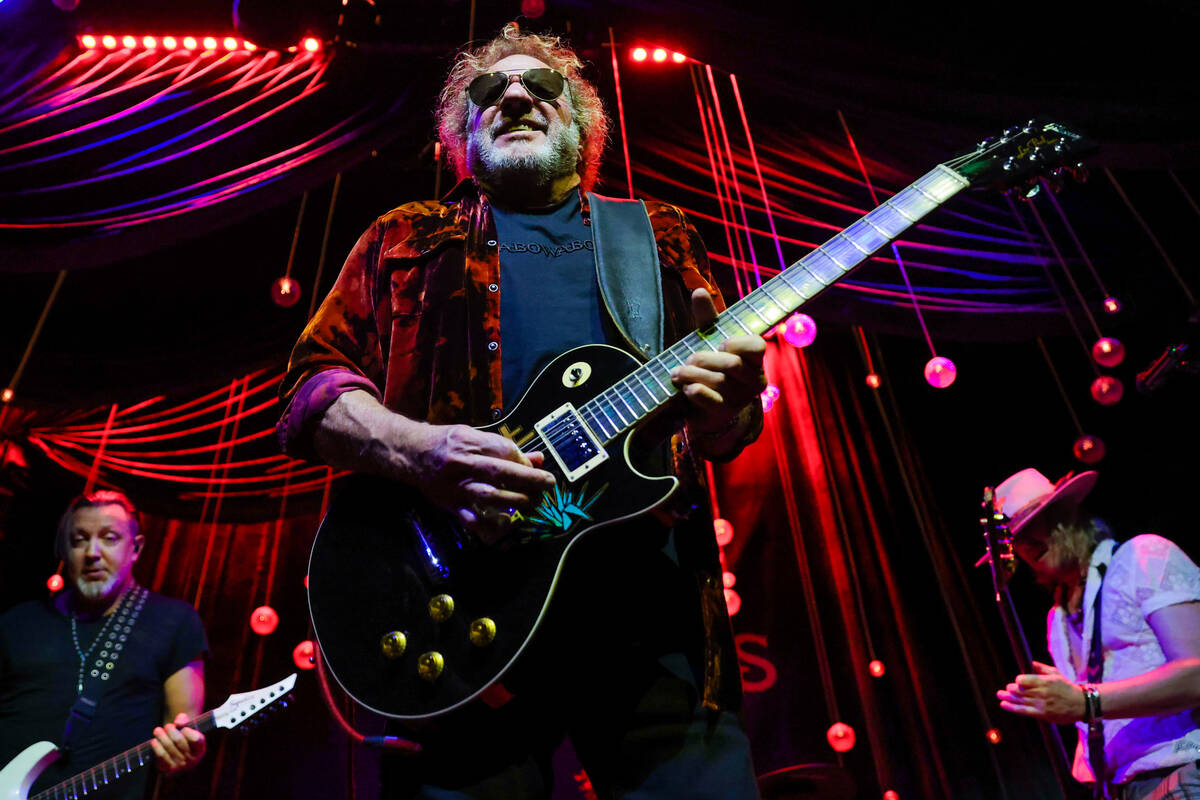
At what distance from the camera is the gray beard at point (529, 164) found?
1.97 m

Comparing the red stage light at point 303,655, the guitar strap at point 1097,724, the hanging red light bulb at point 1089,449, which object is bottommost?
the guitar strap at point 1097,724

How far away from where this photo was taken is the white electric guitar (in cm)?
350

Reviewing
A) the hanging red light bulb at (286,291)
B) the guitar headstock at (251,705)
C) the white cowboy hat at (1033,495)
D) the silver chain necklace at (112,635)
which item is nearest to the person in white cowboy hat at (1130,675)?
the white cowboy hat at (1033,495)

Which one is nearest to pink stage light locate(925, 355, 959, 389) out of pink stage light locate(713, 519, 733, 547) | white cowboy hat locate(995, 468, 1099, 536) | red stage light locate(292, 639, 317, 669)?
white cowboy hat locate(995, 468, 1099, 536)

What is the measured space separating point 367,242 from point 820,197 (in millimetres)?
3572

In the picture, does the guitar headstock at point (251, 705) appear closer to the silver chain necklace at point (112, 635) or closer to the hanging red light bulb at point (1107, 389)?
the silver chain necklace at point (112, 635)

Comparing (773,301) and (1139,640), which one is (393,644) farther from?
(1139,640)

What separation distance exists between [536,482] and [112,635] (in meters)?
4.01

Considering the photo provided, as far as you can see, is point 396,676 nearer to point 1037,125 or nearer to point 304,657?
point 1037,125

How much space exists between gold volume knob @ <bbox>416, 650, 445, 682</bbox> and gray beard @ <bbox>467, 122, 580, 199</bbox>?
118 centimetres

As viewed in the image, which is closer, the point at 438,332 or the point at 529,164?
the point at 438,332

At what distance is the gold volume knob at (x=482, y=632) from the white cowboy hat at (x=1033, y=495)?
339 cm

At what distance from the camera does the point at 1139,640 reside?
310 centimetres

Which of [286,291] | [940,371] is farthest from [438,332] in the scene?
[940,371]
